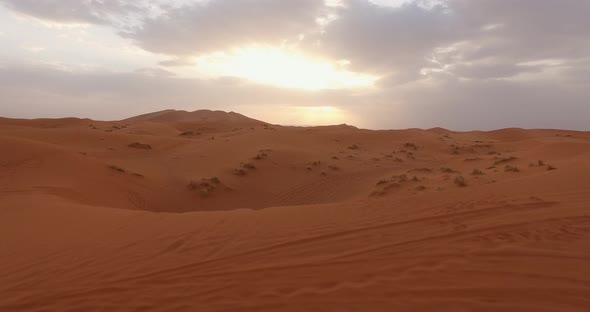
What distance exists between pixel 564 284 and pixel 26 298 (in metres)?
5.23

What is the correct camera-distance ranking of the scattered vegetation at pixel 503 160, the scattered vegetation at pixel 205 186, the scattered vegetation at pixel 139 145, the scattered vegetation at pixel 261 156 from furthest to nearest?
the scattered vegetation at pixel 139 145 < the scattered vegetation at pixel 261 156 < the scattered vegetation at pixel 503 160 < the scattered vegetation at pixel 205 186

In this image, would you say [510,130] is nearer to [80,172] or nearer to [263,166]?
[263,166]

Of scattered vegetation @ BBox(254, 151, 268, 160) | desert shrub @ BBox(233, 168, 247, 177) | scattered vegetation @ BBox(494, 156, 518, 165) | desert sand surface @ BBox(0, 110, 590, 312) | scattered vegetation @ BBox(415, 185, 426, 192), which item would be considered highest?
scattered vegetation @ BBox(254, 151, 268, 160)

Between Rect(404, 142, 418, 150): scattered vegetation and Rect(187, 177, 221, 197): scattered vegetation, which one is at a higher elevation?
Rect(404, 142, 418, 150): scattered vegetation

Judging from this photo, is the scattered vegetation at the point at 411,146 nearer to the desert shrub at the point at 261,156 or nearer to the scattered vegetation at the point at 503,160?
the scattered vegetation at the point at 503,160

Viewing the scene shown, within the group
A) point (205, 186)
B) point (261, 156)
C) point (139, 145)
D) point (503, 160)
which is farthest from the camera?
point (139, 145)

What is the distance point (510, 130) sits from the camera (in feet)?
112

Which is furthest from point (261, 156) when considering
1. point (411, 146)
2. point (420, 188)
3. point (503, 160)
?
point (503, 160)

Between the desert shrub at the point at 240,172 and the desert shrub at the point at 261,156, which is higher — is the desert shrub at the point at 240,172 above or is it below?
below

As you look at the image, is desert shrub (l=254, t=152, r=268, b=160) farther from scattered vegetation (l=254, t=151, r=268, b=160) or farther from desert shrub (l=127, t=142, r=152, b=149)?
desert shrub (l=127, t=142, r=152, b=149)

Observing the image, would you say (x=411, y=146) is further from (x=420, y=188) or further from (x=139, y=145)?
(x=139, y=145)

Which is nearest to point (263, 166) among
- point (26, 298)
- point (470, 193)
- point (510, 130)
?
point (470, 193)

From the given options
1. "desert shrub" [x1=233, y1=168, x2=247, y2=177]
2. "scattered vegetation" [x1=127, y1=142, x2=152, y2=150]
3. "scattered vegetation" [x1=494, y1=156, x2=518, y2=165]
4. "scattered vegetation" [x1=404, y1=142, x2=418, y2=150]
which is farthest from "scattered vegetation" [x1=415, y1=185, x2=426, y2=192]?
"scattered vegetation" [x1=127, y1=142, x2=152, y2=150]

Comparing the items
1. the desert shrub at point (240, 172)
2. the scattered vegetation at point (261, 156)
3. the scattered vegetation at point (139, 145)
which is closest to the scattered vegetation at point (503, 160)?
the scattered vegetation at point (261, 156)
